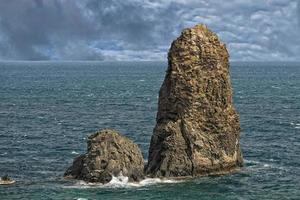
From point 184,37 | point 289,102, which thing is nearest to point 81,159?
point 184,37

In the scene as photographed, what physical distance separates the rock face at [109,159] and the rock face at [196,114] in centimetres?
371

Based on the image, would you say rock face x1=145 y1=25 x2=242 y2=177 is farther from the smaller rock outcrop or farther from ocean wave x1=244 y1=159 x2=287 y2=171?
the smaller rock outcrop

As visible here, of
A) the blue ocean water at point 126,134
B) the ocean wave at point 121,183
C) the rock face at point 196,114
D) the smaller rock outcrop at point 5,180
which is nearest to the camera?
the blue ocean water at point 126,134

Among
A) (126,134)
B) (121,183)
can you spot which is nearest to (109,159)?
(121,183)

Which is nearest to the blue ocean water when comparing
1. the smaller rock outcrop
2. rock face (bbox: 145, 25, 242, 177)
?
the smaller rock outcrop

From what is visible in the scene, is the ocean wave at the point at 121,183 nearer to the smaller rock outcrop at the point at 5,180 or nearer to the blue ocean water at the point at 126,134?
the blue ocean water at the point at 126,134

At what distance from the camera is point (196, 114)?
265 ft

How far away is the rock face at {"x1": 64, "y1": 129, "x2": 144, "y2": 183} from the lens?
246 ft

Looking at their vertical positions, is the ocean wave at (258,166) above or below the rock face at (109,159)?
below

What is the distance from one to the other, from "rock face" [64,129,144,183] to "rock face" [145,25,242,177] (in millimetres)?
3711

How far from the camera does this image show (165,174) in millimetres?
77375

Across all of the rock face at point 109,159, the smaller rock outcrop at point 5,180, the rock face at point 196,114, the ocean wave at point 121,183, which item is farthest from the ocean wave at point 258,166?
the smaller rock outcrop at point 5,180

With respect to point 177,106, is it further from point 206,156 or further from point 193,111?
point 206,156

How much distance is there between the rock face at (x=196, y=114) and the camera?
78688mm
